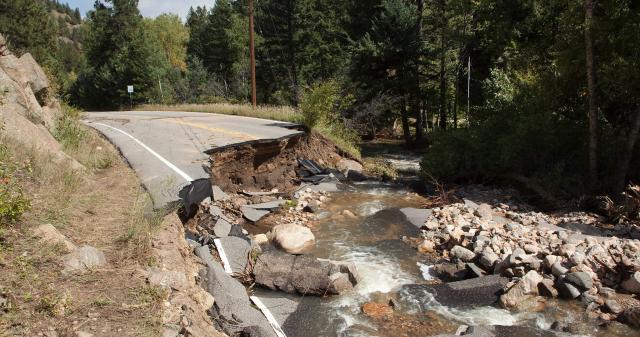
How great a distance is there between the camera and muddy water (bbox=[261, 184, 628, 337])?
642 cm

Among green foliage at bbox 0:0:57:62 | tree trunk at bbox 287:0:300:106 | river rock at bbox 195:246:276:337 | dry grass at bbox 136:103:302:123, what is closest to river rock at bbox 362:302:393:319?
river rock at bbox 195:246:276:337

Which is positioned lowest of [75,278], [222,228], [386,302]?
[386,302]

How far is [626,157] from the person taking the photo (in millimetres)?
11375

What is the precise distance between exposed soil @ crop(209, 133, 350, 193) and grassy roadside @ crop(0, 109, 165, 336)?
182 inches

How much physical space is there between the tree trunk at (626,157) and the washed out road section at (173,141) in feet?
31.2

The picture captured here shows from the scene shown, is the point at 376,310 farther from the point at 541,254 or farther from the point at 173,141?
the point at 173,141

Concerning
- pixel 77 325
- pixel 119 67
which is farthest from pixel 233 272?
pixel 119 67

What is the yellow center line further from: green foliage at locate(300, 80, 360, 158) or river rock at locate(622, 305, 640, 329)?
river rock at locate(622, 305, 640, 329)

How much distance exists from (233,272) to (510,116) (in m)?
11.7

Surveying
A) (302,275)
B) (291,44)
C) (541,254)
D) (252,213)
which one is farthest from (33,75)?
(291,44)

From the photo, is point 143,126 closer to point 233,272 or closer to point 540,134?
point 233,272

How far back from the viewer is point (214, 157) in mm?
12227

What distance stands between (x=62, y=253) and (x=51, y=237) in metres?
0.28

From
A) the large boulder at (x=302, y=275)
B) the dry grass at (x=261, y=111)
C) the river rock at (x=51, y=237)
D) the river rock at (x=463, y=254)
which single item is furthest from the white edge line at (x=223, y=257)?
the dry grass at (x=261, y=111)
